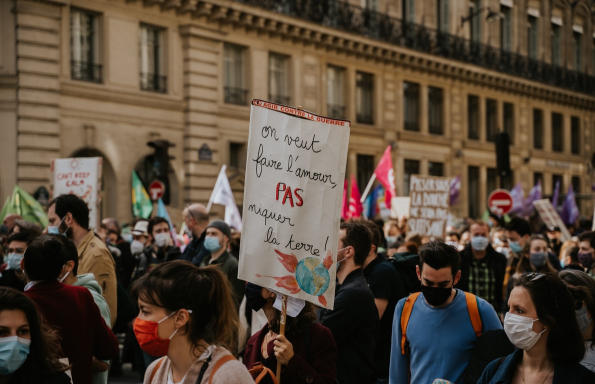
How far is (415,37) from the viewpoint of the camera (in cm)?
3319

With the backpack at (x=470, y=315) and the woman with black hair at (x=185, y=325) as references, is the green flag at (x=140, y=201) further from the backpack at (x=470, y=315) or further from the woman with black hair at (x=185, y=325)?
the woman with black hair at (x=185, y=325)

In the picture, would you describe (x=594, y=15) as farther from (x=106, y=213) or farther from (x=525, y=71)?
(x=106, y=213)

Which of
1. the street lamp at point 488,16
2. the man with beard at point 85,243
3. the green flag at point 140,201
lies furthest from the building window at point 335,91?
the man with beard at point 85,243

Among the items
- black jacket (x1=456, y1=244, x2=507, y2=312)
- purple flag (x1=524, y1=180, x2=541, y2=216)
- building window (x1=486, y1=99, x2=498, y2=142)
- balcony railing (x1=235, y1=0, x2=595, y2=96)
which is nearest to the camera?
black jacket (x1=456, y1=244, x2=507, y2=312)

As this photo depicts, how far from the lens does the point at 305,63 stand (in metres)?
27.9

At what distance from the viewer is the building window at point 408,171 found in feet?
105

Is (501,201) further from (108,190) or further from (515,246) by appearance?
(108,190)

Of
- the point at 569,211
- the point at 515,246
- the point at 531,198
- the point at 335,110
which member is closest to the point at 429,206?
the point at 515,246

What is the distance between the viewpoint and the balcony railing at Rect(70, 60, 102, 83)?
21094 mm

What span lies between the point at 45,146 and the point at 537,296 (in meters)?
17.7

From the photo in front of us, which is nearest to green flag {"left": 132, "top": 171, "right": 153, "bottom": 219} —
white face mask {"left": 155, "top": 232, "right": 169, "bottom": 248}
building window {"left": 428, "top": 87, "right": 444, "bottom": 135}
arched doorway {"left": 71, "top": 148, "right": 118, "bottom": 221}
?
arched doorway {"left": 71, "top": 148, "right": 118, "bottom": 221}

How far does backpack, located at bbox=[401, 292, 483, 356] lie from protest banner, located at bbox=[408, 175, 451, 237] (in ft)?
37.1

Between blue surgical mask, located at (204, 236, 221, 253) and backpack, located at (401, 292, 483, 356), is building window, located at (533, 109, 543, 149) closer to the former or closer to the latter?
blue surgical mask, located at (204, 236, 221, 253)

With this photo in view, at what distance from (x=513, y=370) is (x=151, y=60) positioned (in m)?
20.4
